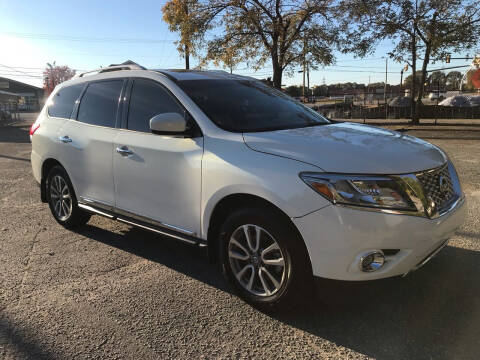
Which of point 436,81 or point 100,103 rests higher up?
point 436,81

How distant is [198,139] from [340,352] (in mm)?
1780

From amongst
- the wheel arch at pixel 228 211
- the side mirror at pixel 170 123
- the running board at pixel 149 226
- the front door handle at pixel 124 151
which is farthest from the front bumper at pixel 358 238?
the front door handle at pixel 124 151

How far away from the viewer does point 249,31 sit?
20.8 m

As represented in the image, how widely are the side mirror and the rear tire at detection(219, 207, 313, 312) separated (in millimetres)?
795

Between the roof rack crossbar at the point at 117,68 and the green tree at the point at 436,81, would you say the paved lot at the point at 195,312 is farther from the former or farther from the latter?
the green tree at the point at 436,81

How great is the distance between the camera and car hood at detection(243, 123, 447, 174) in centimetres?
251

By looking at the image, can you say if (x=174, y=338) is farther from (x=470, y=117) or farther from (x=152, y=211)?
(x=470, y=117)

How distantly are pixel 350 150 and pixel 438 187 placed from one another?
67 cm

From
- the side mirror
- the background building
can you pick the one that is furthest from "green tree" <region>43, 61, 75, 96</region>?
the side mirror

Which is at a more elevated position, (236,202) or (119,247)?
(236,202)

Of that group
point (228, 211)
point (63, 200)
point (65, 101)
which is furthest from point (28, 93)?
point (228, 211)

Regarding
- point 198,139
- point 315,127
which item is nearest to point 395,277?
point 315,127

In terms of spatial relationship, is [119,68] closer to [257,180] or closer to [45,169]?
[45,169]

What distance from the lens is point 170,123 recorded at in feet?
10.1
